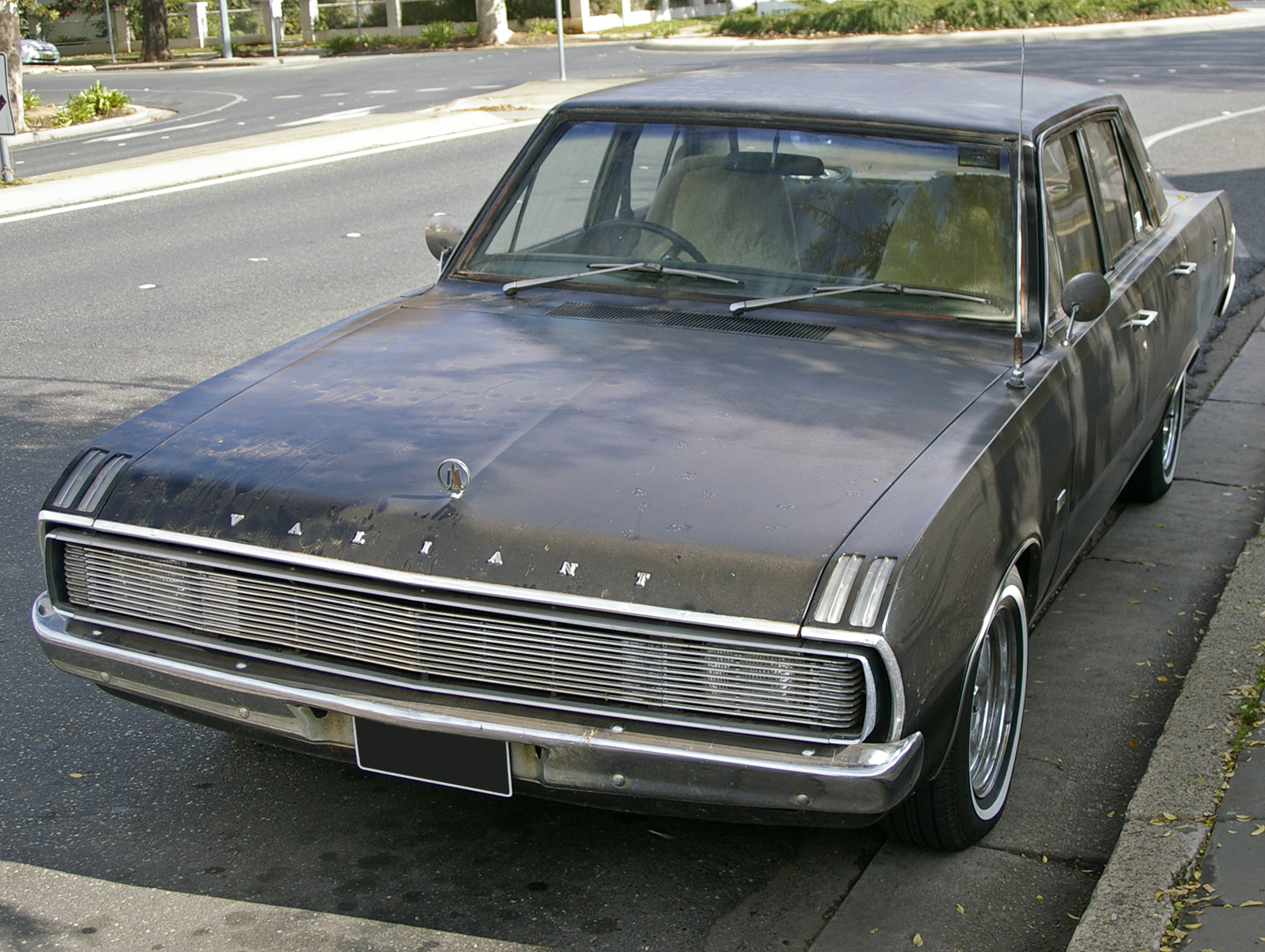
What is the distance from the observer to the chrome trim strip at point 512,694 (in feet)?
8.64

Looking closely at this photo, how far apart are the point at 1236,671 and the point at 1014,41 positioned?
28173mm

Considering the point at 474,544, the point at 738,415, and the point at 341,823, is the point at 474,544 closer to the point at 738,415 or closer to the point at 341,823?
the point at 738,415

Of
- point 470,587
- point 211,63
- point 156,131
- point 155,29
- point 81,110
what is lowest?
point 470,587

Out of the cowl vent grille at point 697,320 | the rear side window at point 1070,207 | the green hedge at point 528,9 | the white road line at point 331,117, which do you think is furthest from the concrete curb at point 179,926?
the green hedge at point 528,9

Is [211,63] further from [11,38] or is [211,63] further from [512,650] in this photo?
[512,650]

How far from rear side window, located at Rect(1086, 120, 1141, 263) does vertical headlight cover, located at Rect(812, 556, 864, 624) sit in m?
2.41

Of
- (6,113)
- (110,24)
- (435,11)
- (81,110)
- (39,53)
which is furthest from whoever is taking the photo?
(110,24)

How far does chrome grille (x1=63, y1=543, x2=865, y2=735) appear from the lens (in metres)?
2.63

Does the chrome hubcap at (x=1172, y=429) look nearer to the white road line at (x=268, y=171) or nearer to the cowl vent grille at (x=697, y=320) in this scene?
the cowl vent grille at (x=697, y=320)

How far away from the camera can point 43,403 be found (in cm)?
678

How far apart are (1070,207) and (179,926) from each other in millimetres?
3250

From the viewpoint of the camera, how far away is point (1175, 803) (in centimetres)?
333

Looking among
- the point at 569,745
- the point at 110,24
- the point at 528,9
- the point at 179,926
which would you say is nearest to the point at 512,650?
the point at 569,745

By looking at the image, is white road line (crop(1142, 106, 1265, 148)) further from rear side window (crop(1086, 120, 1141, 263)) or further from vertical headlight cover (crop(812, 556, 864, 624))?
vertical headlight cover (crop(812, 556, 864, 624))
